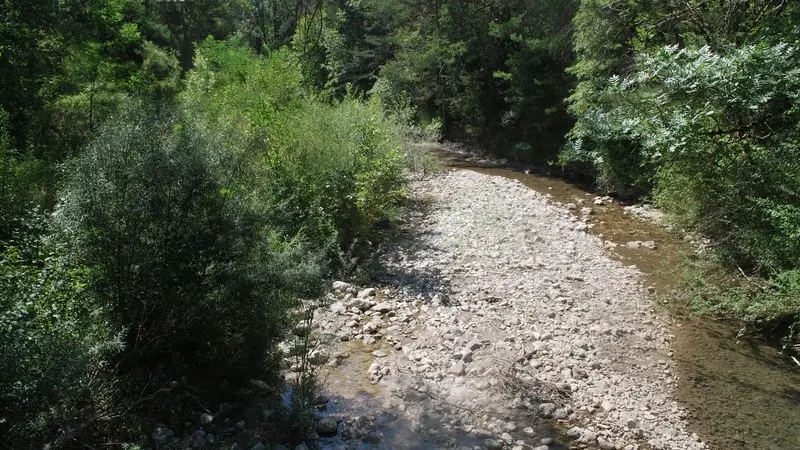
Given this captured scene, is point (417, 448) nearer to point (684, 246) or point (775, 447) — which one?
point (775, 447)

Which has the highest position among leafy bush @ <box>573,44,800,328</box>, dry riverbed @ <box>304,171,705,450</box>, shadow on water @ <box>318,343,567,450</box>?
leafy bush @ <box>573,44,800,328</box>

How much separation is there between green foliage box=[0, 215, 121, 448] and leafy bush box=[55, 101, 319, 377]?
282 millimetres

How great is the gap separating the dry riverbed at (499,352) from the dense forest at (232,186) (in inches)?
39.0

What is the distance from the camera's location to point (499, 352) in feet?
22.3

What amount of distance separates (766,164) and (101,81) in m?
11.9

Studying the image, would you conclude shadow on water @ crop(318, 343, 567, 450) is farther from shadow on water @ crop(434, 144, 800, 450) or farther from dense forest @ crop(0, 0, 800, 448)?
shadow on water @ crop(434, 144, 800, 450)

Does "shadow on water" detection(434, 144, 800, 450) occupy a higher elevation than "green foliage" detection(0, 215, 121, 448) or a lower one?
lower

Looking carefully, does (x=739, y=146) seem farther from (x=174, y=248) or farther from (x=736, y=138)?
(x=174, y=248)

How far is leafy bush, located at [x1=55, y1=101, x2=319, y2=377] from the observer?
15.8ft

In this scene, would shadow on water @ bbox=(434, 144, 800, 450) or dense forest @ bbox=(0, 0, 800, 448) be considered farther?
shadow on water @ bbox=(434, 144, 800, 450)

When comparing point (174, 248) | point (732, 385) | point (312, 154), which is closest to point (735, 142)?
point (732, 385)

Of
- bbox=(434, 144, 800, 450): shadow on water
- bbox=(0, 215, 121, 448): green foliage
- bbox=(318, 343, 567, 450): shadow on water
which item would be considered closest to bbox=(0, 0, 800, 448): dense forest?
bbox=(0, 215, 121, 448): green foliage

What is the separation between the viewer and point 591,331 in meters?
7.34

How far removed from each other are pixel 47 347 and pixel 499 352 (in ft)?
16.5
